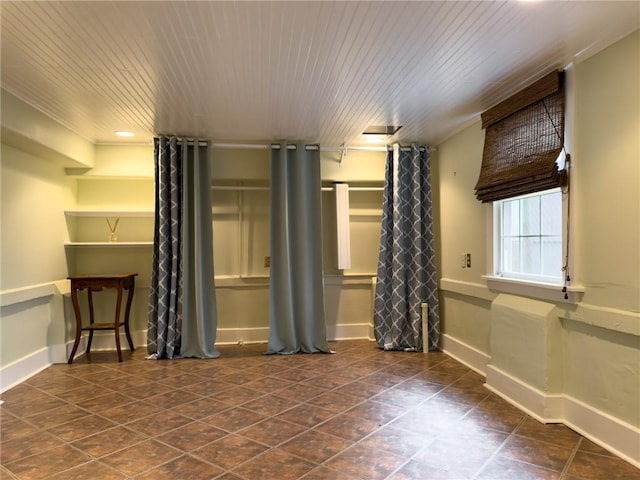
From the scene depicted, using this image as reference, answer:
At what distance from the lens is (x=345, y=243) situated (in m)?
4.92

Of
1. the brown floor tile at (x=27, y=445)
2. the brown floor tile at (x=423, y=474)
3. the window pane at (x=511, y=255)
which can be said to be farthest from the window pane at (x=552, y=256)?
the brown floor tile at (x=27, y=445)

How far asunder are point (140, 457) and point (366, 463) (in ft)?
3.94

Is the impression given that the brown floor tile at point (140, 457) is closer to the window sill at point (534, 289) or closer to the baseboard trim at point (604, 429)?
the baseboard trim at point (604, 429)

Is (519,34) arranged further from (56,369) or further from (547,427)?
(56,369)

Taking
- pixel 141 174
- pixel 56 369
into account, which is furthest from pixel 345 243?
pixel 56 369

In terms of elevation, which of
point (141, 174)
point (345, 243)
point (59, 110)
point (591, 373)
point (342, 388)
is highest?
point (59, 110)

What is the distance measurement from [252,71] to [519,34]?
5.14 feet

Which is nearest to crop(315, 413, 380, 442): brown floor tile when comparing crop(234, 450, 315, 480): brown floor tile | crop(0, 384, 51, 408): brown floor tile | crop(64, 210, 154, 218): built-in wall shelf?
crop(234, 450, 315, 480): brown floor tile

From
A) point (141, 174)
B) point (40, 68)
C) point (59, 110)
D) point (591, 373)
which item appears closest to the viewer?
point (591, 373)

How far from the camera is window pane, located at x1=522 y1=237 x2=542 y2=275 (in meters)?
3.10

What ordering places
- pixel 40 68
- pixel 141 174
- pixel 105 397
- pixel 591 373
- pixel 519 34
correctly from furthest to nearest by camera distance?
pixel 141 174, pixel 105 397, pixel 40 68, pixel 591 373, pixel 519 34

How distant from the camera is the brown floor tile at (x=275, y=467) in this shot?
208 cm

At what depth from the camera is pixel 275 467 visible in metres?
2.17

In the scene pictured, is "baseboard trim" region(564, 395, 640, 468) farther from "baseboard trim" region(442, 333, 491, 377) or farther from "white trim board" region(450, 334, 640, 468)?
"baseboard trim" region(442, 333, 491, 377)
